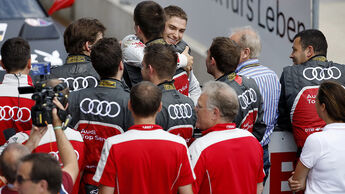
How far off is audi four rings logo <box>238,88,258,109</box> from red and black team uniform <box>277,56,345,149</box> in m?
0.43

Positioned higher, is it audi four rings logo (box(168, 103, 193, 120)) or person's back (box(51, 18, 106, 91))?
person's back (box(51, 18, 106, 91))

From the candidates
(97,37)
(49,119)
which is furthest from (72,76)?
(49,119)

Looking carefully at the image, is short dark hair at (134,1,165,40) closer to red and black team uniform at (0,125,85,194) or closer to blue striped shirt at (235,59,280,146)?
blue striped shirt at (235,59,280,146)

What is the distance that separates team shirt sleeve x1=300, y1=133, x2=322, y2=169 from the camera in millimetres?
4875

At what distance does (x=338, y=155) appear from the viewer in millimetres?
4848

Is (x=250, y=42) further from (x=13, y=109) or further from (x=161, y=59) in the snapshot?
(x=13, y=109)

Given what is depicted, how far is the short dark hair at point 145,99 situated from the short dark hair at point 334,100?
1.36m

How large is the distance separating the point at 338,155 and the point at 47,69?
89.8 inches

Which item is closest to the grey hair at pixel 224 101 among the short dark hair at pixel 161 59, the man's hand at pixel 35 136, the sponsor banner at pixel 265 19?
the short dark hair at pixel 161 59

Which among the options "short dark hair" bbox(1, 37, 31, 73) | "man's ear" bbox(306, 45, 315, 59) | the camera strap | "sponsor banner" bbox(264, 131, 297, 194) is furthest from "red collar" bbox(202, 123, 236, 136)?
"short dark hair" bbox(1, 37, 31, 73)

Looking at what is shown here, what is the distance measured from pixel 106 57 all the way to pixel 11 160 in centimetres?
132

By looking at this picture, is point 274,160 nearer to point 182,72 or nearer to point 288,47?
point 182,72

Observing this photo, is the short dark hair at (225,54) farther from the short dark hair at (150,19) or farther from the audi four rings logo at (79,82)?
the audi four rings logo at (79,82)

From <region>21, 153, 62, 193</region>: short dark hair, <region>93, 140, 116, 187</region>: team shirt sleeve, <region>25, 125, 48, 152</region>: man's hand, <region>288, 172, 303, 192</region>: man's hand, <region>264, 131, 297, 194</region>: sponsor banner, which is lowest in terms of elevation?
<region>264, 131, 297, 194</region>: sponsor banner
